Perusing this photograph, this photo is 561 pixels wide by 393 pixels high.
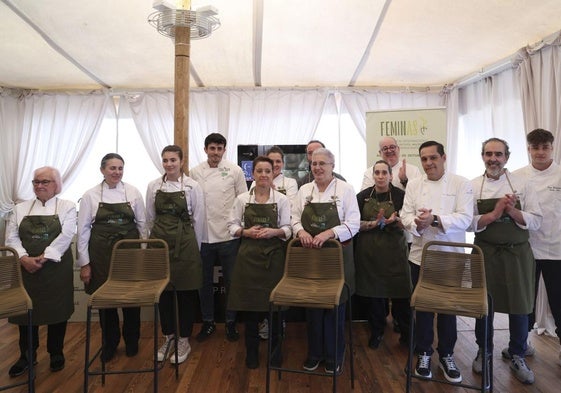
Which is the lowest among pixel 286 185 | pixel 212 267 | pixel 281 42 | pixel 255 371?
pixel 255 371

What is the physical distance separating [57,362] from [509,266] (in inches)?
119

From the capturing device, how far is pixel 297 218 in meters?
2.45

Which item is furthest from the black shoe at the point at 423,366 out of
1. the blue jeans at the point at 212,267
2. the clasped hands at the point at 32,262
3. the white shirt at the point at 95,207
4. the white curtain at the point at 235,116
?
the white curtain at the point at 235,116

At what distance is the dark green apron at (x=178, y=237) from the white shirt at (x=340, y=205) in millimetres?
758

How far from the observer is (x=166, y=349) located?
8.29 feet

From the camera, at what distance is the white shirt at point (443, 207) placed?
2.21 meters

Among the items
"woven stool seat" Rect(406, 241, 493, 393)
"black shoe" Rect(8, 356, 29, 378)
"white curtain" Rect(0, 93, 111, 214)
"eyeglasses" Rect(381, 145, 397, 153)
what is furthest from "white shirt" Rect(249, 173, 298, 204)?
"white curtain" Rect(0, 93, 111, 214)

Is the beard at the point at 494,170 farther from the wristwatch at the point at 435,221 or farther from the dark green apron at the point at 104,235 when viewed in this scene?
the dark green apron at the point at 104,235

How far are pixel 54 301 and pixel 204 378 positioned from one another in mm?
1115

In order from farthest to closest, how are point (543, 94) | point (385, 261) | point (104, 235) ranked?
point (543, 94) < point (385, 261) < point (104, 235)

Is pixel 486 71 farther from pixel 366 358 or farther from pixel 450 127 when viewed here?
pixel 366 358

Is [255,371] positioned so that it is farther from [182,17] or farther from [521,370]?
[182,17]

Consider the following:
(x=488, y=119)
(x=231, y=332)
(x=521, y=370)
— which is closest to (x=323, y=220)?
(x=231, y=332)

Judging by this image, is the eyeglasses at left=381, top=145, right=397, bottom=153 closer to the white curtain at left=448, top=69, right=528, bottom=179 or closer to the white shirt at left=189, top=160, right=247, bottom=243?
the white shirt at left=189, top=160, right=247, bottom=243
